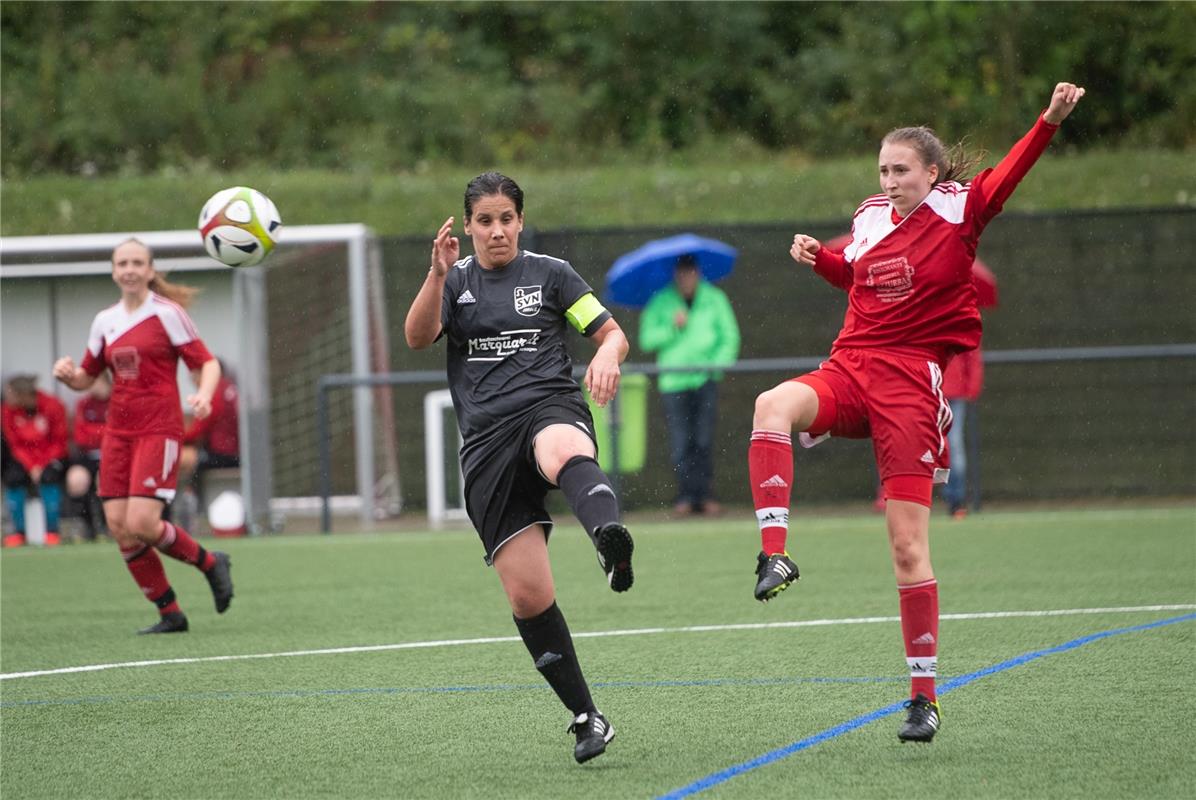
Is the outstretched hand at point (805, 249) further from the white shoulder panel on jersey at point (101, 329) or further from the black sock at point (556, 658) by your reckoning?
the white shoulder panel on jersey at point (101, 329)

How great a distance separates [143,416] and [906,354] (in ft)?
15.6

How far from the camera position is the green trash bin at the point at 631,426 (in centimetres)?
1483

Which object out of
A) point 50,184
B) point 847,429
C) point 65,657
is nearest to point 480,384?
point 847,429

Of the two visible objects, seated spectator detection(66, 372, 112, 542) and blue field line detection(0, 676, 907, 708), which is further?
seated spectator detection(66, 372, 112, 542)

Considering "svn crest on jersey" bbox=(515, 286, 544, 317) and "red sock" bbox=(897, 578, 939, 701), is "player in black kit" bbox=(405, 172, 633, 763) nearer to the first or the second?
Result: "svn crest on jersey" bbox=(515, 286, 544, 317)

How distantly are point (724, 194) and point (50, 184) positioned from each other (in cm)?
752

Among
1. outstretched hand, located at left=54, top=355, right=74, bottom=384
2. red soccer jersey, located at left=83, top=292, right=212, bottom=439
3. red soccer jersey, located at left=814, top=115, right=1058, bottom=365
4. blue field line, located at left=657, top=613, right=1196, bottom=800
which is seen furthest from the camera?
red soccer jersey, located at left=83, top=292, right=212, bottom=439

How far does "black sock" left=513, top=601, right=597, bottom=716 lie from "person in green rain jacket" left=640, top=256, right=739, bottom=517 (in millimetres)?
9186

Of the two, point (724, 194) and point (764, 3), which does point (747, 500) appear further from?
point (764, 3)

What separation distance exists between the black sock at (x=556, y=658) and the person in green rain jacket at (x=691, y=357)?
9.19 meters

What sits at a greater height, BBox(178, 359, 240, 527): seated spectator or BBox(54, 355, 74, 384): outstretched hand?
BBox(54, 355, 74, 384): outstretched hand

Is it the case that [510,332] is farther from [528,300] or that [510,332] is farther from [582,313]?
[582,313]

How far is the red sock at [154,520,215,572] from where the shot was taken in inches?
340

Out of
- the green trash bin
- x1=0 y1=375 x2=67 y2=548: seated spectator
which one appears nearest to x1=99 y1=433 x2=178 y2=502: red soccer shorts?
x1=0 y1=375 x2=67 y2=548: seated spectator
